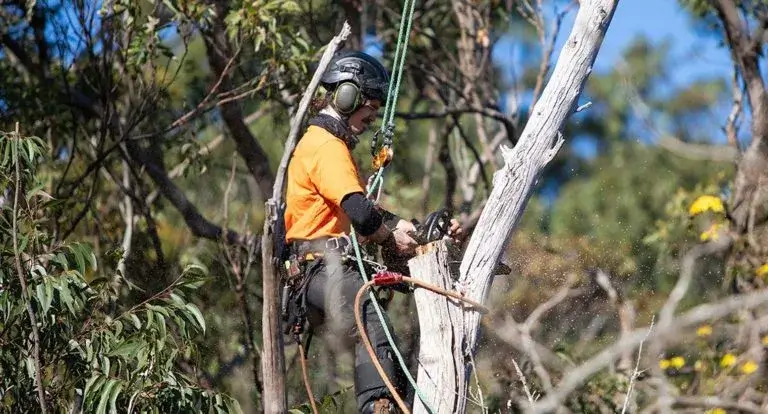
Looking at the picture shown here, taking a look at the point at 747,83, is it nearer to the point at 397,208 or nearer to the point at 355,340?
the point at 397,208

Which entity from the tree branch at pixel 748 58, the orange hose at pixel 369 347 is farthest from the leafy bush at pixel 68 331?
the tree branch at pixel 748 58

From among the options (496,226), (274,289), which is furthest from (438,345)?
(274,289)

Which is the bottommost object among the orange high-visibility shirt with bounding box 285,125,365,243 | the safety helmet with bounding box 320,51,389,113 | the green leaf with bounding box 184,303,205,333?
the green leaf with bounding box 184,303,205,333

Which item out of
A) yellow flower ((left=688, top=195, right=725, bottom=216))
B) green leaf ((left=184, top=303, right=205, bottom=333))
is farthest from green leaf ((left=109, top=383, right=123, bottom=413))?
yellow flower ((left=688, top=195, right=725, bottom=216))

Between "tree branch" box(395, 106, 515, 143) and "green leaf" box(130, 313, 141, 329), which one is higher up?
"tree branch" box(395, 106, 515, 143)

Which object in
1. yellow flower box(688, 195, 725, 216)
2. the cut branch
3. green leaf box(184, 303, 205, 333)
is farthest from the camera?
yellow flower box(688, 195, 725, 216)

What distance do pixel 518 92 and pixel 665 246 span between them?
1.96 m

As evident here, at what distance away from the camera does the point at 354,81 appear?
6.55 metres

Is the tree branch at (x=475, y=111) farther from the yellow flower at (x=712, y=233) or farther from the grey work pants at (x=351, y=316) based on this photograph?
the grey work pants at (x=351, y=316)

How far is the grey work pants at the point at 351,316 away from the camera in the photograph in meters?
6.19

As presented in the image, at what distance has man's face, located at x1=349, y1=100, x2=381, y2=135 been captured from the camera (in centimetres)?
662

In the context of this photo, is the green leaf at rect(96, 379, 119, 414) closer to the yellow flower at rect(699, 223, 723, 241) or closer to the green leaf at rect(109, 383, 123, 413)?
the green leaf at rect(109, 383, 123, 413)

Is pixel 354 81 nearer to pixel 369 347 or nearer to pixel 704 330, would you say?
pixel 369 347

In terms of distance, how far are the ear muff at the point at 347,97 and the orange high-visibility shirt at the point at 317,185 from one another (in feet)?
0.52
